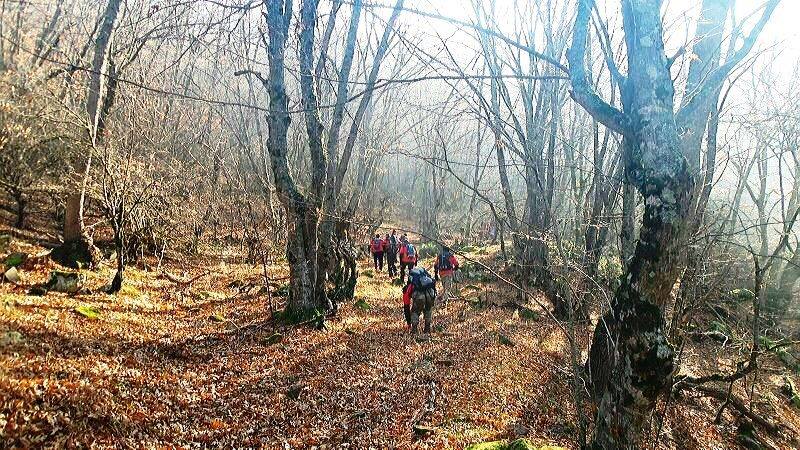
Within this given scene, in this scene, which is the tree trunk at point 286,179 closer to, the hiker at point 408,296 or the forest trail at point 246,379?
the forest trail at point 246,379

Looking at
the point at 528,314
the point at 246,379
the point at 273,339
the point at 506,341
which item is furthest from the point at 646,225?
the point at 528,314

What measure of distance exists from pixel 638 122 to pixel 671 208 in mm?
709

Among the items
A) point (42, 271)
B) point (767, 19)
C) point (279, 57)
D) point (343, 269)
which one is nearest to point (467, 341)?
point (343, 269)

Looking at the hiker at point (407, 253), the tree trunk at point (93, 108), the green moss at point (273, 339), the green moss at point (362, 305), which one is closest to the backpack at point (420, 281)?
the green moss at point (362, 305)

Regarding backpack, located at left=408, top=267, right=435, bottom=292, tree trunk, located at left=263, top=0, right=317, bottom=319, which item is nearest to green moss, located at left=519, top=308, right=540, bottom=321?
backpack, located at left=408, top=267, right=435, bottom=292

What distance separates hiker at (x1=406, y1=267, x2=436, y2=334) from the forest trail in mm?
517

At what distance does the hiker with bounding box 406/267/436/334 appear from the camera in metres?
10.2

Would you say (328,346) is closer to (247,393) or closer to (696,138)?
(247,393)

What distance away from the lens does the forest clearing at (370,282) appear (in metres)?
3.80

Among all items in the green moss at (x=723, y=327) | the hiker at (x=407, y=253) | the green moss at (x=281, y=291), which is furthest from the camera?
the hiker at (x=407, y=253)

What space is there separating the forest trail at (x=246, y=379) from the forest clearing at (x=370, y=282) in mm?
45

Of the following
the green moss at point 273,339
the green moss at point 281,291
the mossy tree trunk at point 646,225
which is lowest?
the green moss at point 273,339

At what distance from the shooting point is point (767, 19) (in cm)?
394

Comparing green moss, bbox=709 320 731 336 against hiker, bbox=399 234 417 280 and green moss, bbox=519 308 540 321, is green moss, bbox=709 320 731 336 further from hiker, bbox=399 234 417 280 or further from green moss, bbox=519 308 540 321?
hiker, bbox=399 234 417 280
